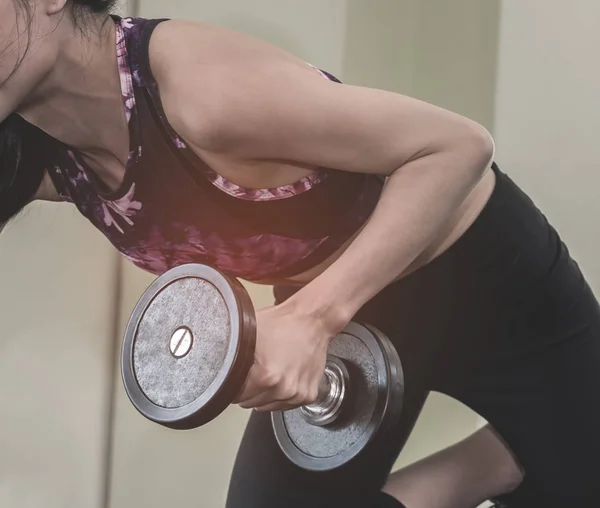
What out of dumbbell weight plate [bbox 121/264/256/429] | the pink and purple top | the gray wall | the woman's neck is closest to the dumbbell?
dumbbell weight plate [bbox 121/264/256/429]

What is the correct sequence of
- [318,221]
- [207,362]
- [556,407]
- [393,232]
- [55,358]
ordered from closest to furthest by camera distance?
1. [207,362]
2. [393,232]
3. [318,221]
4. [556,407]
5. [55,358]

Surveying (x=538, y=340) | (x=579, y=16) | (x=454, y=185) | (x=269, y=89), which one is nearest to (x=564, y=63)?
(x=579, y=16)

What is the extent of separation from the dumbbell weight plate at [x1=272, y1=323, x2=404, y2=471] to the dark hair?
15.3 inches

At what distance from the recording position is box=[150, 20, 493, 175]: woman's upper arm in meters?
0.55

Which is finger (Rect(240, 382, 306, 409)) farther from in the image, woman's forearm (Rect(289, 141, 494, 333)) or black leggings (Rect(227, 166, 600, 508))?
black leggings (Rect(227, 166, 600, 508))

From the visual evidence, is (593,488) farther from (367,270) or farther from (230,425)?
(230,425)

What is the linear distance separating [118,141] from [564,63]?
3.09 ft

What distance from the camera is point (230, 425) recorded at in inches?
52.1

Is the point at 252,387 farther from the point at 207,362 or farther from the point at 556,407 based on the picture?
the point at 556,407

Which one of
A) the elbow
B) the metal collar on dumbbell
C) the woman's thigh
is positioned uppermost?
the elbow

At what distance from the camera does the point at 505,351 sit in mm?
812

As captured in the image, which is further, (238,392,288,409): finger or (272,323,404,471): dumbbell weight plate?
(272,323,404,471): dumbbell weight plate

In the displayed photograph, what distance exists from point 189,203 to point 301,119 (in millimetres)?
162

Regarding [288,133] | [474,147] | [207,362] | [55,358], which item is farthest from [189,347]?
[55,358]
